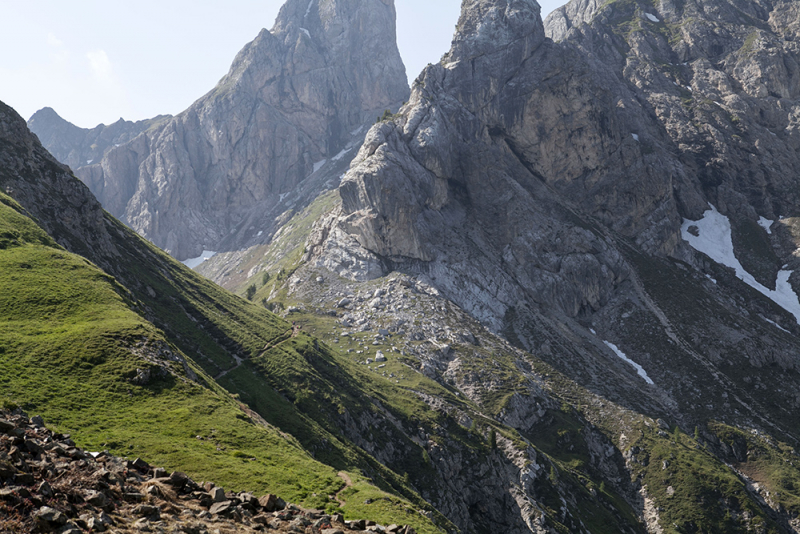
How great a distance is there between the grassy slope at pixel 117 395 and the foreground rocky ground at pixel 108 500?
11322 millimetres

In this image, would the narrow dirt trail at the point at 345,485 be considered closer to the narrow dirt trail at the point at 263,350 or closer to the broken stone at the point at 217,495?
the broken stone at the point at 217,495

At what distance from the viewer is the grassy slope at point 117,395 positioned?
4319cm

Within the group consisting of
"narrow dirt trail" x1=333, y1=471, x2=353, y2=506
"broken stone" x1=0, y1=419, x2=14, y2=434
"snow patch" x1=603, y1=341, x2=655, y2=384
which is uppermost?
"broken stone" x1=0, y1=419, x2=14, y2=434

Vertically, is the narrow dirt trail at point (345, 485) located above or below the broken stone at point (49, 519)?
below

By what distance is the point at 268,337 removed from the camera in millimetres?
128500

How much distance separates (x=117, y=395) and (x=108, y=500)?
31291 millimetres

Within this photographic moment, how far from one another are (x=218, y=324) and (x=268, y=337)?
14.1 meters

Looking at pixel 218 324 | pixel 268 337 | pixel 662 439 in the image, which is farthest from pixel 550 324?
pixel 218 324

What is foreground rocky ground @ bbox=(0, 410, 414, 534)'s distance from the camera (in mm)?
21641

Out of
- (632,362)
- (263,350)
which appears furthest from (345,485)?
(632,362)

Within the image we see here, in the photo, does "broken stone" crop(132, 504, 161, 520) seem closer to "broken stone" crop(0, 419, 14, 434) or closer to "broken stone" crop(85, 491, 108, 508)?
"broken stone" crop(85, 491, 108, 508)

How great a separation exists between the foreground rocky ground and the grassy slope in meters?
11.3

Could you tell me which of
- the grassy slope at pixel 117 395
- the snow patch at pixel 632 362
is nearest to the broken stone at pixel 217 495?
the grassy slope at pixel 117 395

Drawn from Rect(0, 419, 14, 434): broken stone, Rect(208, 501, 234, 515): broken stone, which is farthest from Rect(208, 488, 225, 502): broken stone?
Rect(0, 419, 14, 434): broken stone
